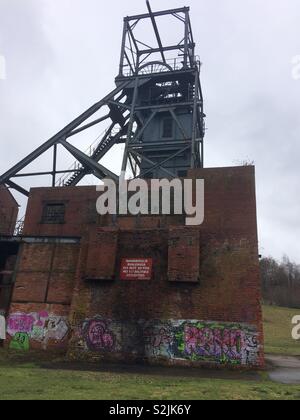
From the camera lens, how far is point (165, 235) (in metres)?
14.4

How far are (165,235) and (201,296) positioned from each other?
104 inches

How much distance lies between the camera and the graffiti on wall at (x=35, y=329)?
14.8m

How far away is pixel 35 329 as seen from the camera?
593 inches

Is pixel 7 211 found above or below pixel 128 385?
above

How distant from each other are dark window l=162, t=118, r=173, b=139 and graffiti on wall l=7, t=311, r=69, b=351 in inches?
441

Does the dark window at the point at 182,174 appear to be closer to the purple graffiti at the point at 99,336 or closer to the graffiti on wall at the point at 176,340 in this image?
the graffiti on wall at the point at 176,340

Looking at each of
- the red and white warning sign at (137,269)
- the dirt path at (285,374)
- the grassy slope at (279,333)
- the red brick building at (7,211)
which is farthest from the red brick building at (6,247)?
the grassy slope at (279,333)

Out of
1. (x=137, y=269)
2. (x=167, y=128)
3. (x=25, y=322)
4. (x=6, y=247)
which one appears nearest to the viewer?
(x=137, y=269)

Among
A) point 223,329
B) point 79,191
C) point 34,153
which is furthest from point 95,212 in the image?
point 223,329

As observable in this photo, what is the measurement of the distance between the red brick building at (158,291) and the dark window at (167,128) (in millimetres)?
6200

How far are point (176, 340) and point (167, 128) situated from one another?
12097mm

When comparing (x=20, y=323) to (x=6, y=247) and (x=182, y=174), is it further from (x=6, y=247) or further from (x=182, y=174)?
(x=182, y=174)

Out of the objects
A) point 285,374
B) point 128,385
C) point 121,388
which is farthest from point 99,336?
point 285,374

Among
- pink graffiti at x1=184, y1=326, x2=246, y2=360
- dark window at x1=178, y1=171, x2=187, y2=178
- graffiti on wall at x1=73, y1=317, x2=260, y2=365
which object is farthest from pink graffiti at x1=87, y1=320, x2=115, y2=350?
dark window at x1=178, y1=171, x2=187, y2=178
